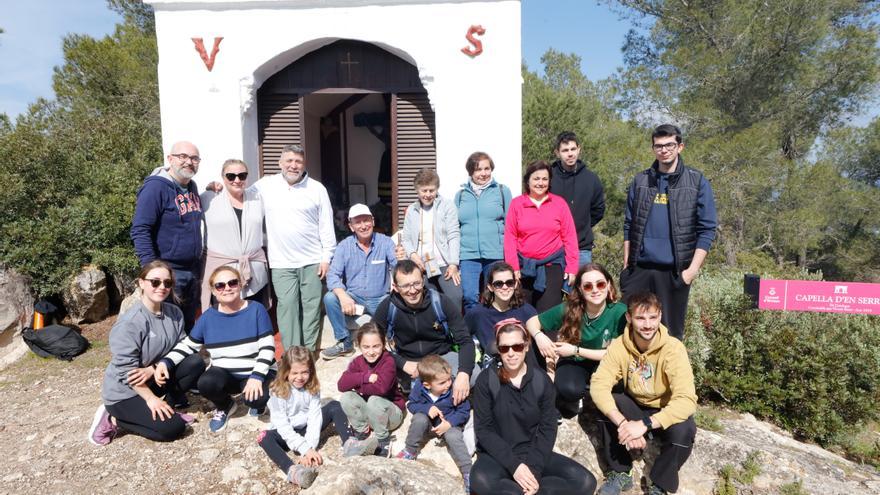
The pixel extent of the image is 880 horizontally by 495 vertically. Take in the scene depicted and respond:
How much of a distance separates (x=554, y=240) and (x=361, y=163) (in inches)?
266

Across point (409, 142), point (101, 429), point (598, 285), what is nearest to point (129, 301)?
point (101, 429)

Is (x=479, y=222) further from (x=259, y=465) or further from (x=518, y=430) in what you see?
(x=259, y=465)

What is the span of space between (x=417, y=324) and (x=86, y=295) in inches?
210

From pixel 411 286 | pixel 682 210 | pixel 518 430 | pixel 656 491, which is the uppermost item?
pixel 682 210

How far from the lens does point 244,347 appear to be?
3748mm

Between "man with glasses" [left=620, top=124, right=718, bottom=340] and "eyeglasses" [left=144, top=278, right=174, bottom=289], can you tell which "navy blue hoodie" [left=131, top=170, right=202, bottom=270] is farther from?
"man with glasses" [left=620, top=124, right=718, bottom=340]

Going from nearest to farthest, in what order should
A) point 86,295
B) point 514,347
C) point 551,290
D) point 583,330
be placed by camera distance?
point 514,347 < point 583,330 < point 551,290 < point 86,295

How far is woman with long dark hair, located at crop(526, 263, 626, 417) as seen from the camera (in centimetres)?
350

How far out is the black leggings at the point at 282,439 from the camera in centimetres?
331

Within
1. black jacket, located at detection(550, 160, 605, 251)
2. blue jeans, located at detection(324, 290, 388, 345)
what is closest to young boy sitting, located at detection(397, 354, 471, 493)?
blue jeans, located at detection(324, 290, 388, 345)

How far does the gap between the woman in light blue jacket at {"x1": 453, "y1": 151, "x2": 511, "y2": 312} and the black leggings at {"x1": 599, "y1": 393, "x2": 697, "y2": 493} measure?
1.45 m

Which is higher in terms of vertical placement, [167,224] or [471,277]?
[167,224]

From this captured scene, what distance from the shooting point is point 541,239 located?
160 inches

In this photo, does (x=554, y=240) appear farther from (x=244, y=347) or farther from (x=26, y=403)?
(x=26, y=403)
